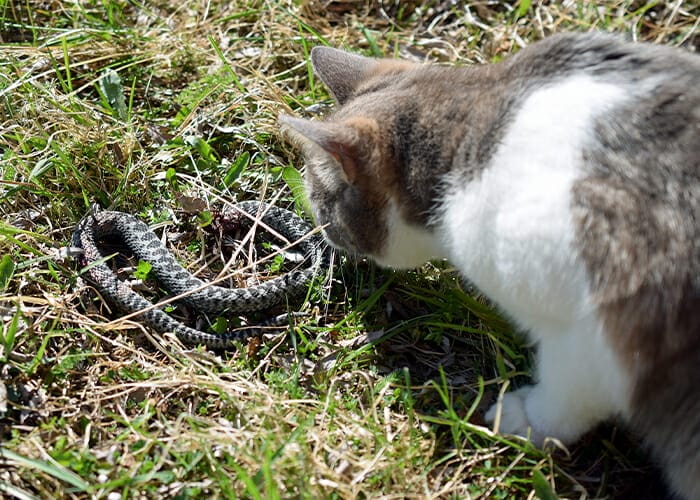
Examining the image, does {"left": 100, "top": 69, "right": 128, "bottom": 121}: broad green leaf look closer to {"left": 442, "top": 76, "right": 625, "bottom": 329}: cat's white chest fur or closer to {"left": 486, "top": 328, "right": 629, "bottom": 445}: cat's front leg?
{"left": 442, "top": 76, "right": 625, "bottom": 329}: cat's white chest fur

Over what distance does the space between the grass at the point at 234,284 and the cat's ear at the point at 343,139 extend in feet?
2.85

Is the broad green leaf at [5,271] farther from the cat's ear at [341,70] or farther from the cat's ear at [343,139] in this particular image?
the cat's ear at [341,70]

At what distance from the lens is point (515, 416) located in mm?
3125

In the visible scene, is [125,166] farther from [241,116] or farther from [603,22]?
[603,22]

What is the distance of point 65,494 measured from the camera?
9.10 ft

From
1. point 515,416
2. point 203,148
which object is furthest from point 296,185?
point 515,416

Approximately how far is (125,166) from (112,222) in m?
0.42

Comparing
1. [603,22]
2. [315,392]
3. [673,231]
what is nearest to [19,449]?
[315,392]

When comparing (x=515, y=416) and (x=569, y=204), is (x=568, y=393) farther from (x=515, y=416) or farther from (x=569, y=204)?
(x=569, y=204)

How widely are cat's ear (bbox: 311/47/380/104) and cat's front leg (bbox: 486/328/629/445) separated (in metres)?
1.53

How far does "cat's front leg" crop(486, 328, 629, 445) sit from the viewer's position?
2604 mm

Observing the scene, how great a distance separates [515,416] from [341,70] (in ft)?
5.90

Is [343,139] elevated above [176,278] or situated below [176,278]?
above

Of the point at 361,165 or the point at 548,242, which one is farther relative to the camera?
the point at 361,165
